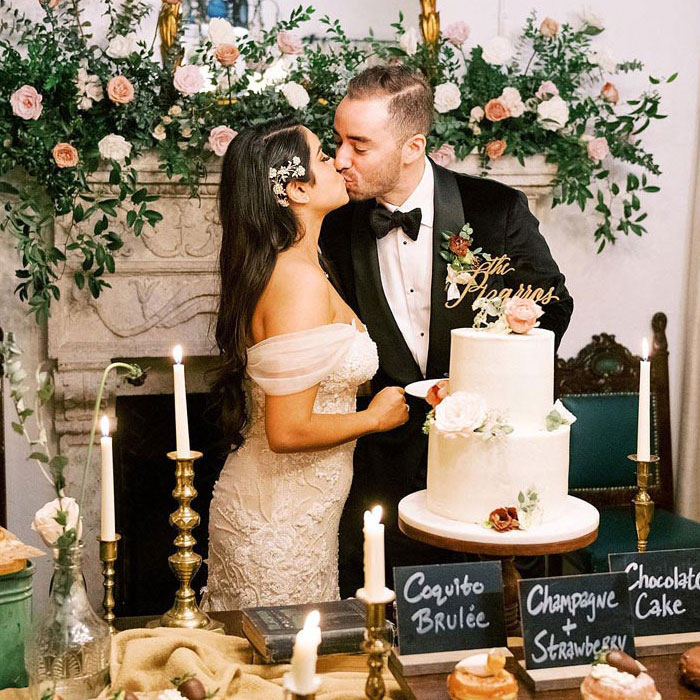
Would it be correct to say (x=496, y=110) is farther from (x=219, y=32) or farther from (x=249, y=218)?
(x=249, y=218)

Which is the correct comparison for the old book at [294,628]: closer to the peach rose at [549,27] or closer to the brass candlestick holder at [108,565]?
the brass candlestick holder at [108,565]

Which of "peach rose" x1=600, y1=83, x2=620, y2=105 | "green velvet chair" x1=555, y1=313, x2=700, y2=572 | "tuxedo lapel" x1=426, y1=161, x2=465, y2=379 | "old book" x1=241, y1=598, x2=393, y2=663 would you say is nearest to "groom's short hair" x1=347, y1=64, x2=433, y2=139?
"tuxedo lapel" x1=426, y1=161, x2=465, y2=379

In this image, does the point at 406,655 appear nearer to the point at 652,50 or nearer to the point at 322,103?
the point at 322,103

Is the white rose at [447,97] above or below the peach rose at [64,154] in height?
above

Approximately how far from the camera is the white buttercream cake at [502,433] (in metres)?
1.89

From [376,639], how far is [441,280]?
1.84 m

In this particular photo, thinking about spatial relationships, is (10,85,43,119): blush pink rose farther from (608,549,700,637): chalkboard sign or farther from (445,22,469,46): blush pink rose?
(608,549,700,637): chalkboard sign

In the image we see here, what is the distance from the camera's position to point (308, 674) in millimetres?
1113

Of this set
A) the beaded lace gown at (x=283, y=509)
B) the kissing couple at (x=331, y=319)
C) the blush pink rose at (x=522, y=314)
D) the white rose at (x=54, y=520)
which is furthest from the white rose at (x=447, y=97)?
the white rose at (x=54, y=520)

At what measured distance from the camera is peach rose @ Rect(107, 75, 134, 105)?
340 cm

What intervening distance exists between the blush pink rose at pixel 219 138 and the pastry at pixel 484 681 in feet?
8.00

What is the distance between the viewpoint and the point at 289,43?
3553 mm

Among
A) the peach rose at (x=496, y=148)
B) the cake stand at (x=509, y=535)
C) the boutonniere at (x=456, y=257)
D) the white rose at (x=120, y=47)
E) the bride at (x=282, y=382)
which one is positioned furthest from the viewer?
the peach rose at (x=496, y=148)

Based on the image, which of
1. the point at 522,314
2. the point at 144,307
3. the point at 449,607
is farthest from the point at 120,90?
the point at 449,607
